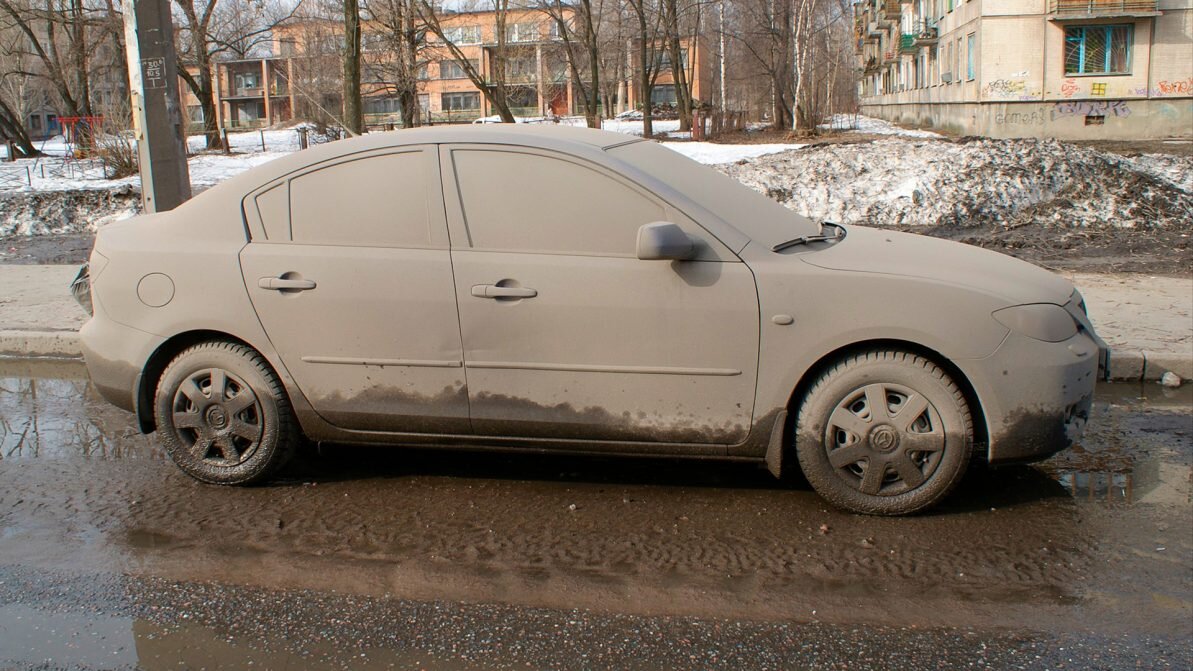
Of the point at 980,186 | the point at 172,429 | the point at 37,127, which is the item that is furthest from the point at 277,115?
the point at 172,429

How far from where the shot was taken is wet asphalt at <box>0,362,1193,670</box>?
336 cm

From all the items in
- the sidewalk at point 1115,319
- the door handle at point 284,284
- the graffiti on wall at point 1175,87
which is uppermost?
the graffiti on wall at point 1175,87

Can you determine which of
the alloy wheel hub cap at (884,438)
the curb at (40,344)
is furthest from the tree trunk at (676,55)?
the alloy wheel hub cap at (884,438)

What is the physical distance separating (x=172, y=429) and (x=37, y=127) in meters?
96.8

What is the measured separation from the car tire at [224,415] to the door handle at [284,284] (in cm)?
34

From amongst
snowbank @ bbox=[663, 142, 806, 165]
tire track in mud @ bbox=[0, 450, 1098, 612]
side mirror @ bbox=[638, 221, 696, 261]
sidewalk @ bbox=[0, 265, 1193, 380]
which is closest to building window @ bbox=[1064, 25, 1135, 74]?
snowbank @ bbox=[663, 142, 806, 165]

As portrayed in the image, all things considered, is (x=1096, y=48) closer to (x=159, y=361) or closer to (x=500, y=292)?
(x=500, y=292)

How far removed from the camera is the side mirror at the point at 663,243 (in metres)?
4.30

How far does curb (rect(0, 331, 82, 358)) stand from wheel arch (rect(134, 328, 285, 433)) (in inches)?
133

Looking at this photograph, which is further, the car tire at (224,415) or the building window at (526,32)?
the building window at (526,32)

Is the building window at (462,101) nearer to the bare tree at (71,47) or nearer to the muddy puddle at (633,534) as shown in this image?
the bare tree at (71,47)

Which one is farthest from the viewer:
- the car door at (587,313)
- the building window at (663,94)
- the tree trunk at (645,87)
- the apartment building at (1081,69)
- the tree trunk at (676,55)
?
the building window at (663,94)

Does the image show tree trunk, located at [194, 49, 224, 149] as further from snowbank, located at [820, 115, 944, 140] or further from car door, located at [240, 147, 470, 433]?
car door, located at [240, 147, 470, 433]

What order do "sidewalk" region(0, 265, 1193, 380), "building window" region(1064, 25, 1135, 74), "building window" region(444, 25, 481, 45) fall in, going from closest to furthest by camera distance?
"sidewalk" region(0, 265, 1193, 380), "building window" region(1064, 25, 1135, 74), "building window" region(444, 25, 481, 45)
